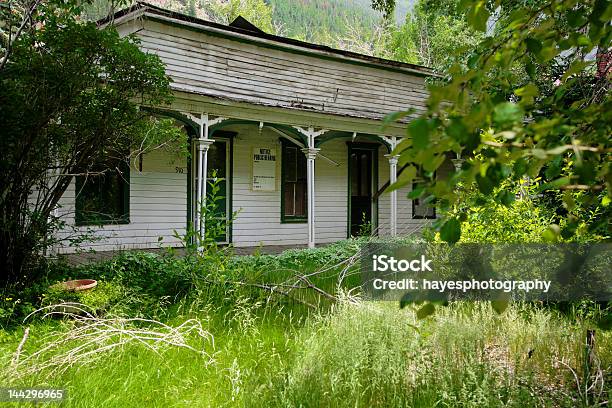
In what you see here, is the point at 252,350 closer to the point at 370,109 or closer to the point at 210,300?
the point at 210,300

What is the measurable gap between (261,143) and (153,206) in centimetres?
326

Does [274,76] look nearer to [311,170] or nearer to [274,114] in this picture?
[274,114]

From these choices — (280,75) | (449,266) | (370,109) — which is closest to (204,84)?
(280,75)

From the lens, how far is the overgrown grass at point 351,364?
10.00ft

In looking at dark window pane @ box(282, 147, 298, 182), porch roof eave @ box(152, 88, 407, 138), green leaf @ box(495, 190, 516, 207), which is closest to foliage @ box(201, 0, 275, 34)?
dark window pane @ box(282, 147, 298, 182)

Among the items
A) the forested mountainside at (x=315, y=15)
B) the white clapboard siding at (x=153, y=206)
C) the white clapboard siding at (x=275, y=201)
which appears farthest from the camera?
the forested mountainside at (x=315, y=15)

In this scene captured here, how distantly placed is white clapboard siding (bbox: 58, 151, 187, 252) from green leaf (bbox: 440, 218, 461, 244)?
976 centimetres

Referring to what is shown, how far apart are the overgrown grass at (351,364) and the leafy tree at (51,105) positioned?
146 centimetres

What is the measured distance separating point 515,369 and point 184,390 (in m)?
2.28

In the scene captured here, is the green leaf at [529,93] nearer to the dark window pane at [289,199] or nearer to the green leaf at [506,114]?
the green leaf at [506,114]

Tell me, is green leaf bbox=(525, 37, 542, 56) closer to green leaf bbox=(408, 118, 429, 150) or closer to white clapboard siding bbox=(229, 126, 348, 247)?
green leaf bbox=(408, 118, 429, 150)

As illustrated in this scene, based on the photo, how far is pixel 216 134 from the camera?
468 inches

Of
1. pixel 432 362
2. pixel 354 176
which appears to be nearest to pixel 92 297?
pixel 432 362

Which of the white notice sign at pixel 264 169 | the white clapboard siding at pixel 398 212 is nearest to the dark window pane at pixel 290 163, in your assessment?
the white notice sign at pixel 264 169
